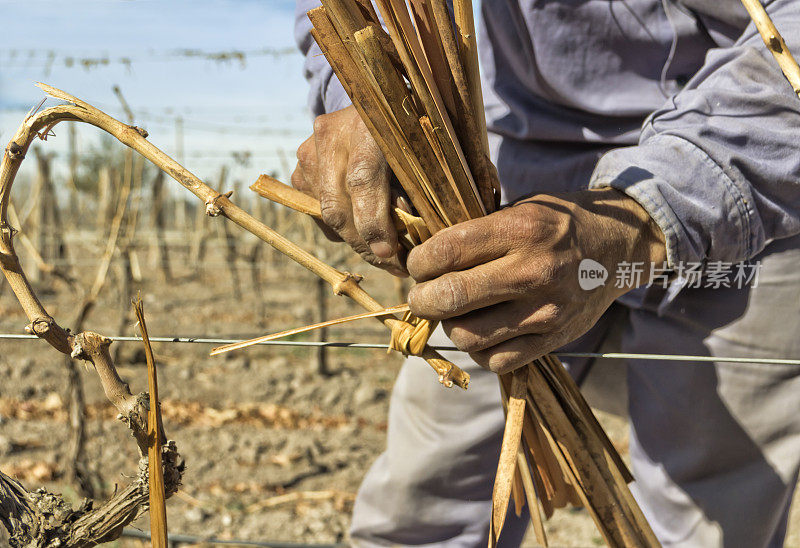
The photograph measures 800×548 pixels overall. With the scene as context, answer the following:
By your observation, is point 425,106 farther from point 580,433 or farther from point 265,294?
point 265,294

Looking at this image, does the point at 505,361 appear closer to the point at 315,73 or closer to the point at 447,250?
the point at 447,250

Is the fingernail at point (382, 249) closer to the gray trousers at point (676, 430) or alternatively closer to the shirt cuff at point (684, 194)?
the shirt cuff at point (684, 194)

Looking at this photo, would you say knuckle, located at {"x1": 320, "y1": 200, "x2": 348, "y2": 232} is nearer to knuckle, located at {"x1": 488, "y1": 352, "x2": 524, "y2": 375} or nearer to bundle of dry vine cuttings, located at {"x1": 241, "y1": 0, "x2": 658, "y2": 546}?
bundle of dry vine cuttings, located at {"x1": 241, "y1": 0, "x2": 658, "y2": 546}

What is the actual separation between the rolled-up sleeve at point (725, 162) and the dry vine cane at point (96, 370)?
37 cm

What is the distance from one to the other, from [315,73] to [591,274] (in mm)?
728

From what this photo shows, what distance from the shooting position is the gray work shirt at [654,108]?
0.95m

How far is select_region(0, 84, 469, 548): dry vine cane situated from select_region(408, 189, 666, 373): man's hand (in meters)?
0.08

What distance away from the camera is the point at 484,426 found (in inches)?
56.6

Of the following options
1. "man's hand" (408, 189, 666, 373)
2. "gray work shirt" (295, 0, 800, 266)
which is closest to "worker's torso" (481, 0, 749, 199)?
"gray work shirt" (295, 0, 800, 266)

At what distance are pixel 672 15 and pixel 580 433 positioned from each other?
2.39ft

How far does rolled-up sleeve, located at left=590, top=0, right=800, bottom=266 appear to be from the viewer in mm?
929

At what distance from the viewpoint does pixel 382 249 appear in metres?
0.91

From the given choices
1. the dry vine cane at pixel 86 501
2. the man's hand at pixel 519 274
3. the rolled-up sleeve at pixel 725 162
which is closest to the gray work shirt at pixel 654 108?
the rolled-up sleeve at pixel 725 162

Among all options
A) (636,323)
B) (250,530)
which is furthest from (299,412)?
(636,323)
